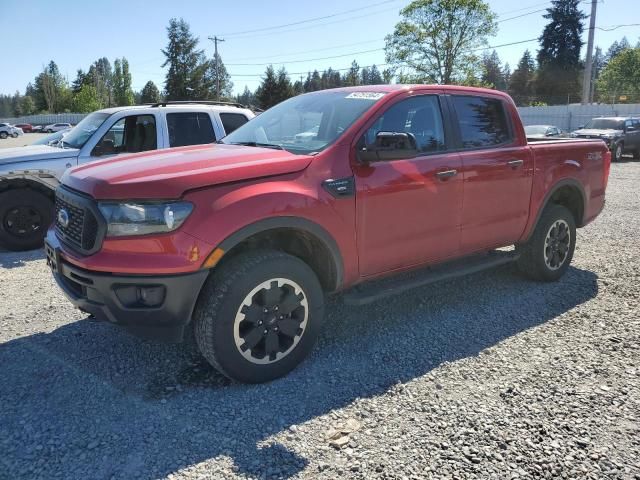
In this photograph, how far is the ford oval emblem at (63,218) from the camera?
3.37 metres

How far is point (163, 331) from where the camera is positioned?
304cm

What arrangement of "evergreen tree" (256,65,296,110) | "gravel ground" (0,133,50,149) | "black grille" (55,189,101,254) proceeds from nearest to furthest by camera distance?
"black grille" (55,189,101,254) < "gravel ground" (0,133,50,149) < "evergreen tree" (256,65,296,110)

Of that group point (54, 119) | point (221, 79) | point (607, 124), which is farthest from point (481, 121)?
point (221, 79)

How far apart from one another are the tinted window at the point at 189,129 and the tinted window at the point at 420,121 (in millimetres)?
4058

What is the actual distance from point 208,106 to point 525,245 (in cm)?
504

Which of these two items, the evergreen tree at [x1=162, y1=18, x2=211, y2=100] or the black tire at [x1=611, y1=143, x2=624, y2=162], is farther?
the evergreen tree at [x1=162, y1=18, x2=211, y2=100]

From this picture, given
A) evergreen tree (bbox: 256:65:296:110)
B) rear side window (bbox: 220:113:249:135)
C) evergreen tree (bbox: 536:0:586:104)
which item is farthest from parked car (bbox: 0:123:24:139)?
evergreen tree (bbox: 536:0:586:104)

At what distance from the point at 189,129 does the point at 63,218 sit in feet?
13.9

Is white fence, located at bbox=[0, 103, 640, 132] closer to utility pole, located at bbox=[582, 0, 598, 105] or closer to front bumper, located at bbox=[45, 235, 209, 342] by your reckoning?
utility pole, located at bbox=[582, 0, 598, 105]

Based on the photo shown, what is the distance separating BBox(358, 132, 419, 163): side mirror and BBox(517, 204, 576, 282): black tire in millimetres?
2257

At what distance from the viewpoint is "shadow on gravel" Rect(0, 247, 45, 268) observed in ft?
21.2

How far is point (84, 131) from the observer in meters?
7.46

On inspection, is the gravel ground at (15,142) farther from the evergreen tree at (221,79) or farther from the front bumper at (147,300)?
the evergreen tree at (221,79)

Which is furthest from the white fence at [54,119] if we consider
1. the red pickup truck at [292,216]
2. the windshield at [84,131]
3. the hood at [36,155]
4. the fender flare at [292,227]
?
the fender flare at [292,227]
